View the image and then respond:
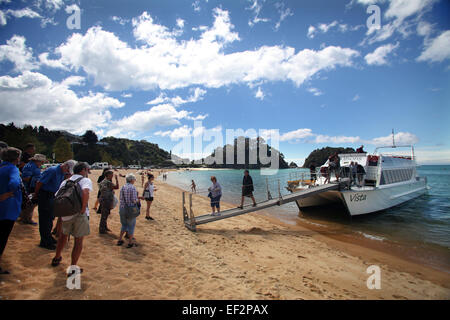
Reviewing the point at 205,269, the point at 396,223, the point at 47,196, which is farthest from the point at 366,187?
the point at 47,196

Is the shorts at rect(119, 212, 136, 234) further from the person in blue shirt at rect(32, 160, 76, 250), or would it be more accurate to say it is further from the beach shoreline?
the beach shoreline

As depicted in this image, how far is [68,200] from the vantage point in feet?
11.0

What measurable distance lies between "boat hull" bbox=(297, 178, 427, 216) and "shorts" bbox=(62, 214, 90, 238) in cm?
1269

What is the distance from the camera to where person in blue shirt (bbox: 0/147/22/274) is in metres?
3.21

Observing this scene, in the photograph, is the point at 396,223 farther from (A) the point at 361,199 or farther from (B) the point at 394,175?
(B) the point at 394,175

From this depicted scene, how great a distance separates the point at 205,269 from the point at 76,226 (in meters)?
3.15

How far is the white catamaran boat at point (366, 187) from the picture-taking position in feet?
40.2

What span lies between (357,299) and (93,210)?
1056 centimetres

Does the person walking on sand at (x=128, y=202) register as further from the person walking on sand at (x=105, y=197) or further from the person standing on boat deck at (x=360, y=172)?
the person standing on boat deck at (x=360, y=172)

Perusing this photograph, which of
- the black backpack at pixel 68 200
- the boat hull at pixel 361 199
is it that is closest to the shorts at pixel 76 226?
the black backpack at pixel 68 200

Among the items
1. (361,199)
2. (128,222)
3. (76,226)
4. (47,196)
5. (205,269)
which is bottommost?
(205,269)

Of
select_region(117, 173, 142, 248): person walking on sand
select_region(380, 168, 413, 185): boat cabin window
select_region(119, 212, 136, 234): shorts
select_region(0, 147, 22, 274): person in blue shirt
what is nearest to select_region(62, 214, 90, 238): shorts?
select_region(0, 147, 22, 274): person in blue shirt
